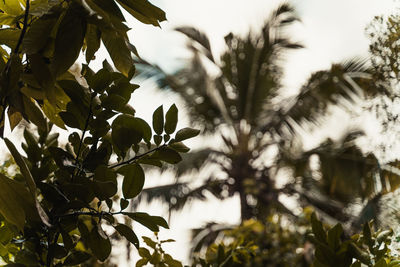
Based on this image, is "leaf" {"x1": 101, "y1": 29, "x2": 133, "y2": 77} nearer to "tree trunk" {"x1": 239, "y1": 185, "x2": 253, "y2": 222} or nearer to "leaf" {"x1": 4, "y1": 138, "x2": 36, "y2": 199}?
"leaf" {"x1": 4, "y1": 138, "x2": 36, "y2": 199}

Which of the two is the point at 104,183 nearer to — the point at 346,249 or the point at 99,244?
the point at 99,244

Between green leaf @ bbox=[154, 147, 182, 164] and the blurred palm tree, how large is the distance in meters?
7.03

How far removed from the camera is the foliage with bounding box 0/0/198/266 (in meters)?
0.50

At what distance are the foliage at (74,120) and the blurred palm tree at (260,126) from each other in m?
7.03

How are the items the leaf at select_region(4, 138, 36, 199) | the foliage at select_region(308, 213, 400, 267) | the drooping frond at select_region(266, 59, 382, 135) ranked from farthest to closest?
the drooping frond at select_region(266, 59, 382, 135)
the foliage at select_region(308, 213, 400, 267)
the leaf at select_region(4, 138, 36, 199)

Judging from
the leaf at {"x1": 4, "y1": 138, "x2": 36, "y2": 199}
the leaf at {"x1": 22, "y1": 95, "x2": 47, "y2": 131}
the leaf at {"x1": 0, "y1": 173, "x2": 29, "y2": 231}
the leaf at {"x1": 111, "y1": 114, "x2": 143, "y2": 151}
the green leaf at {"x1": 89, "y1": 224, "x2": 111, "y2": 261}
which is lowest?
the green leaf at {"x1": 89, "y1": 224, "x2": 111, "y2": 261}

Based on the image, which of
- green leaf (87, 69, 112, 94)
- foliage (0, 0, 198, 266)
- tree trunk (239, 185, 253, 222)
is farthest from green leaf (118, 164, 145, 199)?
tree trunk (239, 185, 253, 222)

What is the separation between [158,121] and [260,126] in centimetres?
735

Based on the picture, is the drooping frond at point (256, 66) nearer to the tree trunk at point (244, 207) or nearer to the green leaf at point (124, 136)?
the tree trunk at point (244, 207)

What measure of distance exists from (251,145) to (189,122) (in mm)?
1048

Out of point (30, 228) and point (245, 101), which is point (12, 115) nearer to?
point (30, 228)

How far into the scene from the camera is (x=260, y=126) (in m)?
7.95

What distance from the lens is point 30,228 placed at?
0.66 m

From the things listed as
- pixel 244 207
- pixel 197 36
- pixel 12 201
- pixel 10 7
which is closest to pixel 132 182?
pixel 12 201
